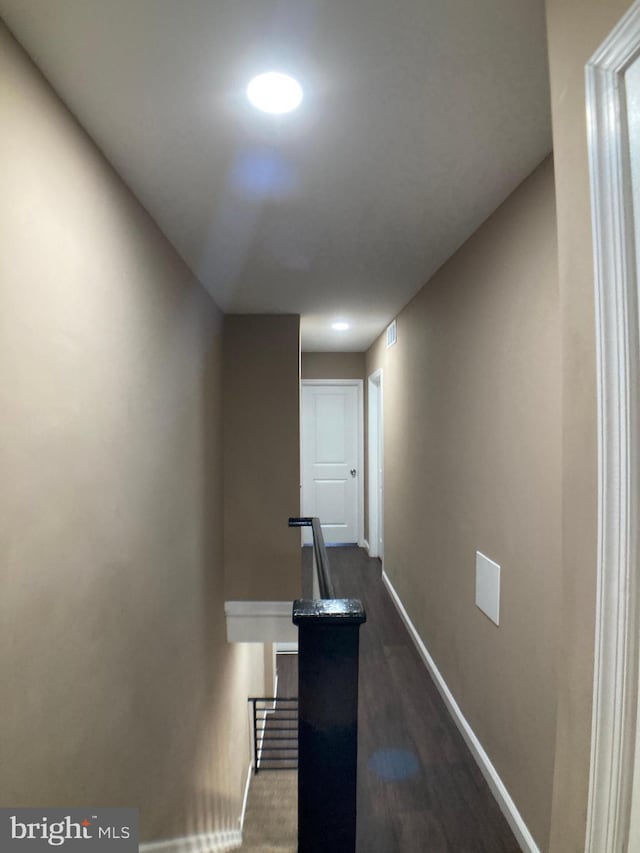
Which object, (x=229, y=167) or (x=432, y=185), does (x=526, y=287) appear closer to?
(x=432, y=185)

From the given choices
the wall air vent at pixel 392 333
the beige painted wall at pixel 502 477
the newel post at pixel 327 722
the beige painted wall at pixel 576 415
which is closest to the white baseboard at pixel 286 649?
the beige painted wall at pixel 502 477

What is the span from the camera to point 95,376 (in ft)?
4.20

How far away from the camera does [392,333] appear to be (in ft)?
13.1

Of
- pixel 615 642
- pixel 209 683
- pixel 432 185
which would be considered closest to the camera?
pixel 615 642

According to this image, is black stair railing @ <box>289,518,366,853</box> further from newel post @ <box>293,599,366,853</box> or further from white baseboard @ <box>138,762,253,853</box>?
white baseboard @ <box>138,762,253,853</box>

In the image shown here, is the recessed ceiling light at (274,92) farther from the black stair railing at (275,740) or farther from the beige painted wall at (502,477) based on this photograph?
the black stair railing at (275,740)

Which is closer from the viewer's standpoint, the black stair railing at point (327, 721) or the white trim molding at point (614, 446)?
Result: the white trim molding at point (614, 446)

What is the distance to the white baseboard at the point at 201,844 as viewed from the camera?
1743 mm

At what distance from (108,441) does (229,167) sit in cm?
94

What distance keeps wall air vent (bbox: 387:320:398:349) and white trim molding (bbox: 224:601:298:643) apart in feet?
7.74

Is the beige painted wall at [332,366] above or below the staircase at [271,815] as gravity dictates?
above

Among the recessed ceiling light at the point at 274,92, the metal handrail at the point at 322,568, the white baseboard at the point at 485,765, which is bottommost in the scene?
the white baseboard at the point at 485,765

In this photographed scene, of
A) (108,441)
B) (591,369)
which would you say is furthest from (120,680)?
(591,369)

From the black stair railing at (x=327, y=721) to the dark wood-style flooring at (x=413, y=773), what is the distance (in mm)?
1362
